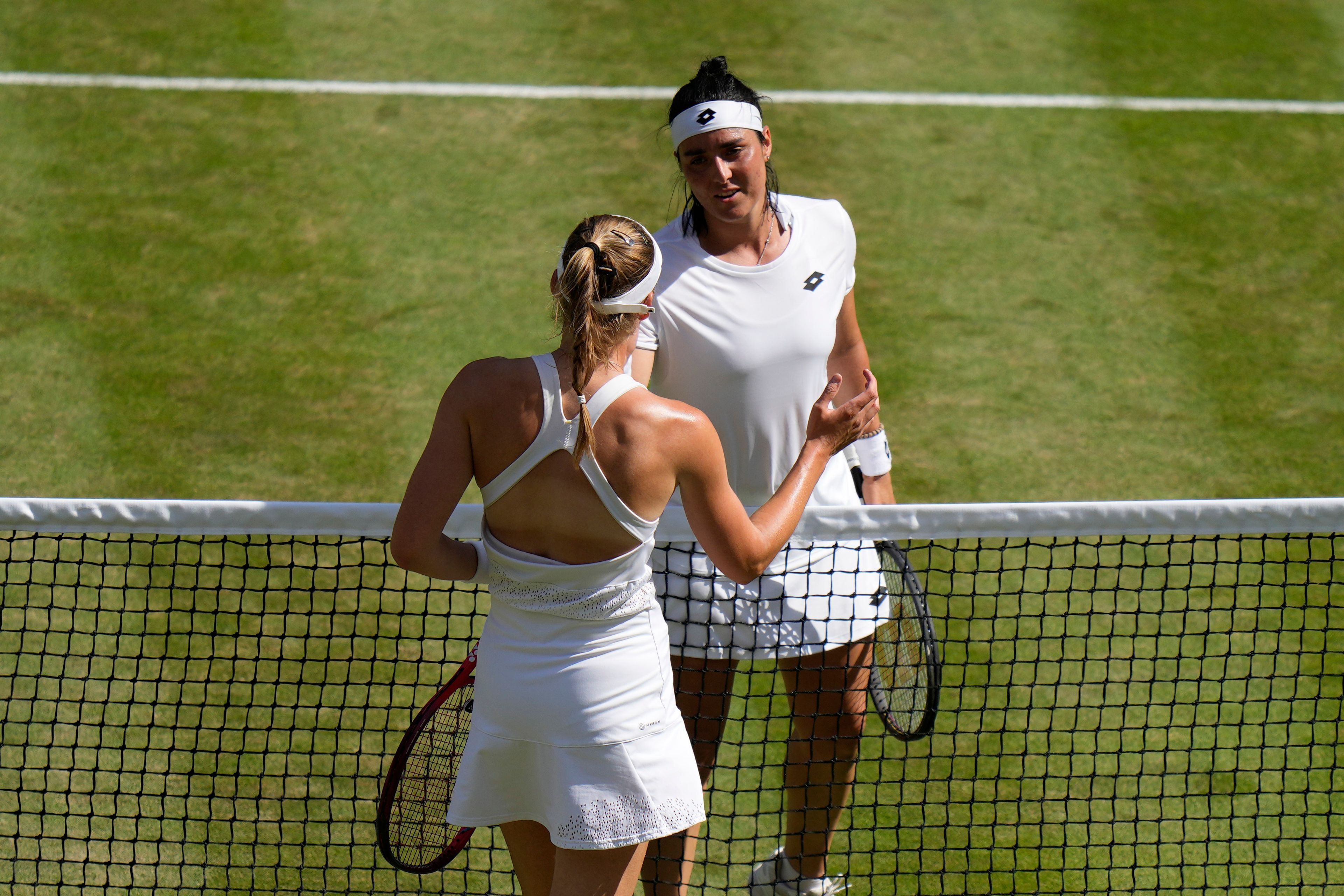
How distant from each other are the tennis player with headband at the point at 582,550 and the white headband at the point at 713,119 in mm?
961

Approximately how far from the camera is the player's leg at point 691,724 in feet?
13.4

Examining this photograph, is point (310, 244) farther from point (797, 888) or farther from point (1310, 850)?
point (1310, 850)

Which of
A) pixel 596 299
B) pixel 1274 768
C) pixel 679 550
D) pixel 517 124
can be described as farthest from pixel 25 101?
pixel 1274 768

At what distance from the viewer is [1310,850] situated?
4.89 m

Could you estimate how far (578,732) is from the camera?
3168 millimetres

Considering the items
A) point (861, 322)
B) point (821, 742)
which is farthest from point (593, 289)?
point (861, 322)

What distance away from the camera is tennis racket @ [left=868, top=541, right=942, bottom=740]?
168 inches

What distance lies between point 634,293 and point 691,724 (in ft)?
5.26

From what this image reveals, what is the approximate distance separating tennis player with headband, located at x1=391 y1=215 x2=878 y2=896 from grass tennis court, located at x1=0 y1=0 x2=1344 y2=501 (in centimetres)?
316

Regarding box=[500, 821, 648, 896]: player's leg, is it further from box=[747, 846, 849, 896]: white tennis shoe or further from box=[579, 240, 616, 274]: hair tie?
box=[579, 240, 616, 274]: hair tie

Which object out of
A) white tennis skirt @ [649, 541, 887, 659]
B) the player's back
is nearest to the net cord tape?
white tennis skirt @ [649, 541, 887, 659]

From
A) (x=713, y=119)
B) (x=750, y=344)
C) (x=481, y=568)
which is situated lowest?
(x=481, y=568)

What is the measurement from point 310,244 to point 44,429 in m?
1.77

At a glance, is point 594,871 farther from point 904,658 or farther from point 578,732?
point 904,658
